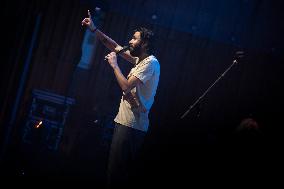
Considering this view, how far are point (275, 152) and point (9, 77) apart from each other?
4909mm

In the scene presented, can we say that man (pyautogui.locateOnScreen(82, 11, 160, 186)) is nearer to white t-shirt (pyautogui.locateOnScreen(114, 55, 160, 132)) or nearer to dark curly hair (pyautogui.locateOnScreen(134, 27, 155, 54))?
white t-shirt (pyautogui.locateOnScreen(114, 55, 160, 132))

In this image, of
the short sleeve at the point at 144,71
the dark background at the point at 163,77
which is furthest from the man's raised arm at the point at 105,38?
the dark background at the point at 163,77

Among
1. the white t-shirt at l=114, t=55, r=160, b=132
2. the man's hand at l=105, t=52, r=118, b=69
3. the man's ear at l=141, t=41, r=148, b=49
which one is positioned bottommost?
the white t-shirt at l=114, t=55, r=160, b=132

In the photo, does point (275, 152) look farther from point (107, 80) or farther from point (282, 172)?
point (107, 80)

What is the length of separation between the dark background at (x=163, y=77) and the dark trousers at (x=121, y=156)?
2077 mm

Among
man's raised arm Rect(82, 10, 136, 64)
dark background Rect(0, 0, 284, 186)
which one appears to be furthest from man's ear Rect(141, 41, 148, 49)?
dark background Rect(0, 0, 284, 186)

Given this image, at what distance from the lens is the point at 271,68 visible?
251 inches

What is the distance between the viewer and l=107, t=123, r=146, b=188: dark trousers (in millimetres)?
3398

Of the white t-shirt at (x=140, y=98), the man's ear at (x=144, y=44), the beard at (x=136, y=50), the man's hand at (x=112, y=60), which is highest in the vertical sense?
the man's ear at (x=144, y=44)

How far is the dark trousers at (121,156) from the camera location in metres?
3.40

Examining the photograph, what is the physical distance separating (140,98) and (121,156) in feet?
2.03

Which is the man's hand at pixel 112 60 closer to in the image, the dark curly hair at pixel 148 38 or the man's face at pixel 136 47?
the man's face at pixel 136 47

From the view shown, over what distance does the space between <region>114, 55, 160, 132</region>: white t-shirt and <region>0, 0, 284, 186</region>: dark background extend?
7.39 feet

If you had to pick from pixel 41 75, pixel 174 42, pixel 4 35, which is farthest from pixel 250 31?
pixel 4 35
